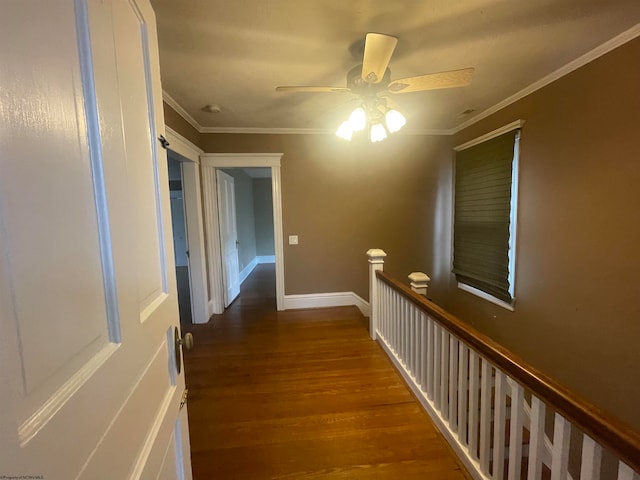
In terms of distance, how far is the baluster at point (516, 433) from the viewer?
115 cm

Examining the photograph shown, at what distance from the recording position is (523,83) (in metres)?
2.47

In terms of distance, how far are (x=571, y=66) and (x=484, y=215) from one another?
152 cm

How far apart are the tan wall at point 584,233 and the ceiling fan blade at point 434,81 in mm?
1131

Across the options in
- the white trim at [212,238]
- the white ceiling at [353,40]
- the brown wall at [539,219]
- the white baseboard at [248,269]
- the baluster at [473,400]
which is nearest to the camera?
the baluster at [473,400]

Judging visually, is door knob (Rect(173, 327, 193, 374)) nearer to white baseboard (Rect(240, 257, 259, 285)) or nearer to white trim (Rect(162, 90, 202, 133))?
white trim (Rect(162, 90, 202, 133))

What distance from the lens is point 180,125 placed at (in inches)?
111

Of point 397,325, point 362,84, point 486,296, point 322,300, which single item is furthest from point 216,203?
point 486,296

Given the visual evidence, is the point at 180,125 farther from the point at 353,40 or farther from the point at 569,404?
the point at 569,404

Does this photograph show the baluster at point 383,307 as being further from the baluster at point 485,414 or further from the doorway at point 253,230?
the doorway at point 253,230

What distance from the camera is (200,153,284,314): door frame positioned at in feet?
11.2

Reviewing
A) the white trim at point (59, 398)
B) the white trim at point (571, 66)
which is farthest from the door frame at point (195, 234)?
the white trim at point (571, 66)

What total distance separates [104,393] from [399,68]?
2.49m

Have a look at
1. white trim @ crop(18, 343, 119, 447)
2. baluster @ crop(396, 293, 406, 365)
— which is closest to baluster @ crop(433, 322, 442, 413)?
baluster @ crop(396, 293, 406, 365)

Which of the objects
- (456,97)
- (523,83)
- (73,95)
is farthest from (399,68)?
(73,95)
